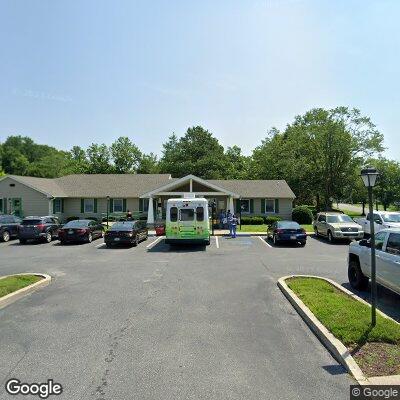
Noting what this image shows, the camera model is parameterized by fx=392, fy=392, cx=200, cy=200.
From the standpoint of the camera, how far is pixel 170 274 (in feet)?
44.0

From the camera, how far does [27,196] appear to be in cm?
3522

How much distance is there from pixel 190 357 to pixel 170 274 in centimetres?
727

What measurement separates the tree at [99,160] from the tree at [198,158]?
33.3 ft

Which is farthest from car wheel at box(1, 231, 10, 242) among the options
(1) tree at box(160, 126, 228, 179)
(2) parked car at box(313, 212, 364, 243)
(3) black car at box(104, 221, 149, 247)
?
(1) tree at box(160, 126, 228, 179)

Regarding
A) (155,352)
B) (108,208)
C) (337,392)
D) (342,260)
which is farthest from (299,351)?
(108,208)

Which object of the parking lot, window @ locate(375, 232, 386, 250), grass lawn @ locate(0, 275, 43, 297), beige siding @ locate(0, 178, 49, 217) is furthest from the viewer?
beige siding @ locate(0, 178, 49, 217)

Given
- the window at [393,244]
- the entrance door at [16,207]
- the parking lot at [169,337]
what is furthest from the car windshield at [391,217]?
the entrance door at [16,207]

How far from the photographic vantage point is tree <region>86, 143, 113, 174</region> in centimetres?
7125

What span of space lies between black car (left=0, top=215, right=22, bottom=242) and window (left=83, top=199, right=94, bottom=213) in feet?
37.7

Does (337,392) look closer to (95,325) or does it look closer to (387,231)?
(95,325)

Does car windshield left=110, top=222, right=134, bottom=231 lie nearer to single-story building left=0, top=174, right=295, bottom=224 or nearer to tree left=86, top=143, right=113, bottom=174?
single-story building left=0, top=174, right=295, bottom=224

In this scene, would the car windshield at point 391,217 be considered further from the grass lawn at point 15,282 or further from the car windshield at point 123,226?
the grass lawn at point 15,282

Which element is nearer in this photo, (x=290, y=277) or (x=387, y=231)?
(x=387, y=231)

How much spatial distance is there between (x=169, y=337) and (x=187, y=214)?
45.5ft
